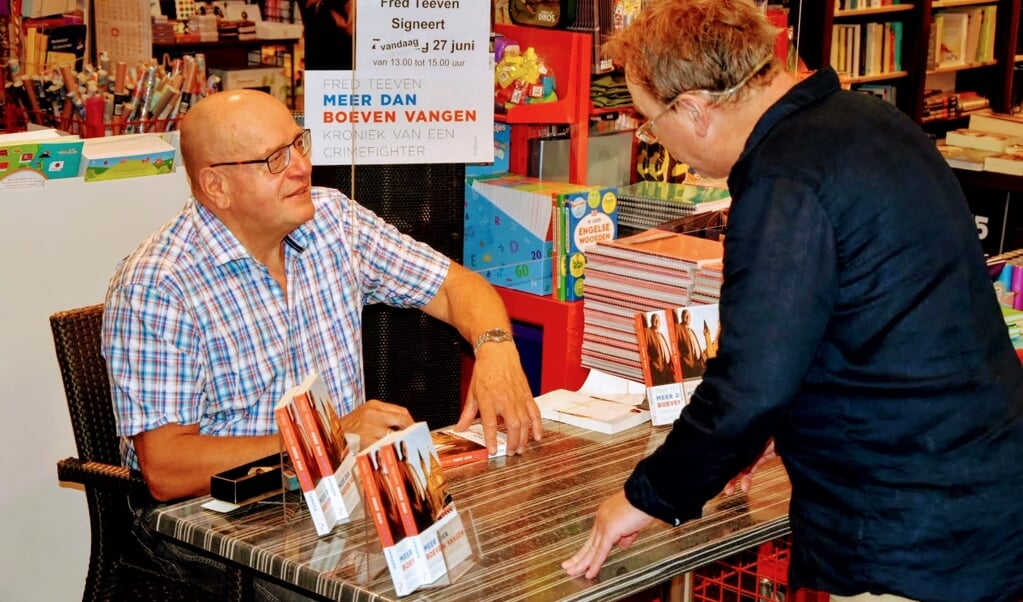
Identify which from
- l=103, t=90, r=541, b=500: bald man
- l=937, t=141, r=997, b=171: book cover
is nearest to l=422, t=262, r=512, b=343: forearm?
l=103, t=90, r=541, b=500: bald man

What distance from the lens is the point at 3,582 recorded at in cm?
305

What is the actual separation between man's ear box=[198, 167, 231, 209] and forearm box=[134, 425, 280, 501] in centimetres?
43

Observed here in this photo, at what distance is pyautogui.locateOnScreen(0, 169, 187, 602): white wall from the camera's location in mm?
2959

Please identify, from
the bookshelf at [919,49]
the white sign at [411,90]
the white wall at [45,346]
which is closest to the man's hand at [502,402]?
the white sign at [411,90]

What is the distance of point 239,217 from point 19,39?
3089 mm

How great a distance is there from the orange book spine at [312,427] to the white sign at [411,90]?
129 cm

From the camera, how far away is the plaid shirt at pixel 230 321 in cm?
214

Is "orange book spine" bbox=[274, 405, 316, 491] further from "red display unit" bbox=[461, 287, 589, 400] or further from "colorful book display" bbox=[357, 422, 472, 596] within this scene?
"red display unit" bbox=[461, 287, 589, 400]

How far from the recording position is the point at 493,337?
8.18 ft

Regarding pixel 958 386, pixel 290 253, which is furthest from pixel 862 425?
pixel 290 253

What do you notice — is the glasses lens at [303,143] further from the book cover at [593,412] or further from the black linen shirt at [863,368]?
the black linen shirt at [863,368]

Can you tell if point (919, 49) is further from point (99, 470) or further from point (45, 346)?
point (99, 470)

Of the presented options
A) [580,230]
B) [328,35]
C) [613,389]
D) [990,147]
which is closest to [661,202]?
[580,230]

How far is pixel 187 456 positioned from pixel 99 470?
273 mm
